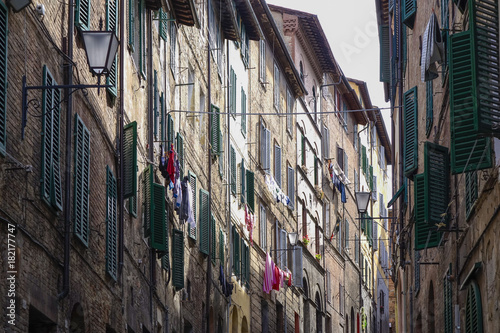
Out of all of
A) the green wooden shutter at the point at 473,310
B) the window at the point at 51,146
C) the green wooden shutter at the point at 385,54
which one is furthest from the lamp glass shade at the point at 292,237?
the window at the point at 51,146

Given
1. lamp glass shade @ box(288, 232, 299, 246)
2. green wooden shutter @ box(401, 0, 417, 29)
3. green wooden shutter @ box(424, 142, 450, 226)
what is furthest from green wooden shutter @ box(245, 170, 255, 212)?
green wooden shutter @ box(424, 142, 450, 226)

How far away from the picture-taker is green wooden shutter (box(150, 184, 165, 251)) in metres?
20.1

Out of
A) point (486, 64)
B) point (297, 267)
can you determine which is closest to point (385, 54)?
point (297, 267)

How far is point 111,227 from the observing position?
17.1 m

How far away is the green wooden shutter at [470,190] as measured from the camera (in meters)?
15.3

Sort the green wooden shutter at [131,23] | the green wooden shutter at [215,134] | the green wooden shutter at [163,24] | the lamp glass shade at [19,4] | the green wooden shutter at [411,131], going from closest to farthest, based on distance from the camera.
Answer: the lamp glass shade at [19,4] < the green wooden shutter at [131,23] < the green wooden shutter at [163,24] < the green wooden shutter at [411,131] < the green wooden shutter at [215,134]

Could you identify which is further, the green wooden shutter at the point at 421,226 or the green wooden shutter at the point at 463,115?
the green wooden shutter at the point at 421,226

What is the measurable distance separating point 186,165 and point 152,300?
14.5 ft

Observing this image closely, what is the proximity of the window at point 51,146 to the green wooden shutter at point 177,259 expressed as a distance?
26.8 feet

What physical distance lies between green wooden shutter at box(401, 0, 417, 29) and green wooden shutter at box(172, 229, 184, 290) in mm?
6689

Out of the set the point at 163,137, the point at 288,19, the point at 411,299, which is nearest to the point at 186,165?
the point at 163,137

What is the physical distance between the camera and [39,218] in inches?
523

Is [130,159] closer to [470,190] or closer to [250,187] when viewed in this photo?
[470,190]

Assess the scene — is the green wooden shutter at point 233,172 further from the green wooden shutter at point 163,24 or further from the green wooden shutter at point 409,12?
the green wooden shutter at point 163,24
